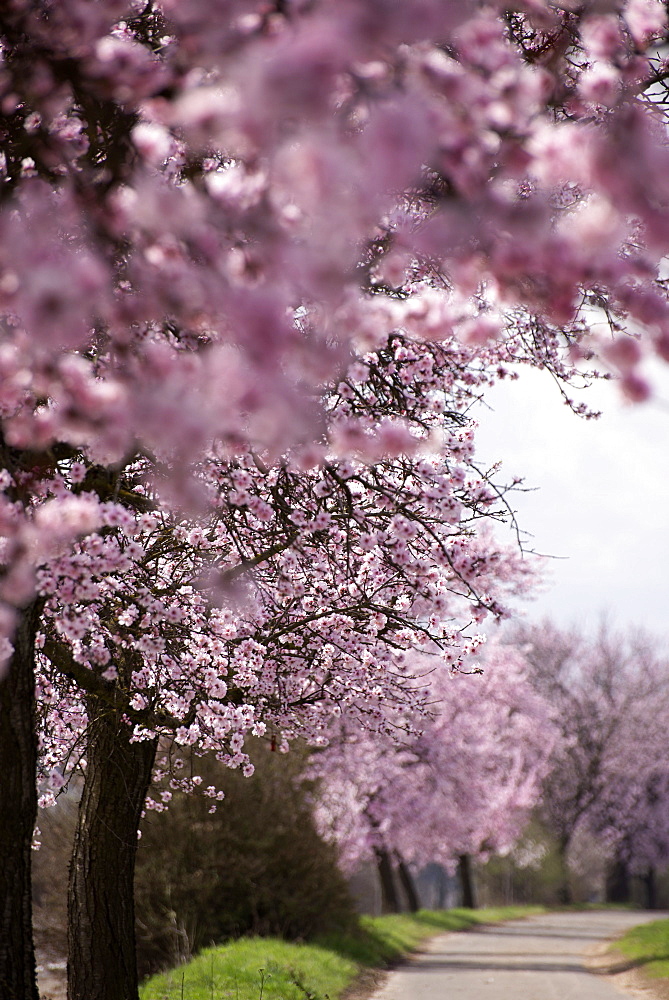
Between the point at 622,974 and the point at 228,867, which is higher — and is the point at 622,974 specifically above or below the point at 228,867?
below

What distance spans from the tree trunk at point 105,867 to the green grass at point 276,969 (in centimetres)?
230

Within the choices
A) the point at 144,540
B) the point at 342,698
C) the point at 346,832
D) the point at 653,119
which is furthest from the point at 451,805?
the point at 653,119

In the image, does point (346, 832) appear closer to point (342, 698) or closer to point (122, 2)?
point (342, 698)

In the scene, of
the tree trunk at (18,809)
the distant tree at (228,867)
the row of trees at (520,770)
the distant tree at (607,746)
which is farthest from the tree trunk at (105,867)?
the distant tree at (607,746)

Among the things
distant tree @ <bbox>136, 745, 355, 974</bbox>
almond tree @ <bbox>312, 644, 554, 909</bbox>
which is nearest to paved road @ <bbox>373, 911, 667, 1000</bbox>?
distant tree @ <bbox>136, 745, 355, 974</bbox>

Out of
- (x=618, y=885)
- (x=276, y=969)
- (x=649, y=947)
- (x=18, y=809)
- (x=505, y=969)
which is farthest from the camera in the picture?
(x=618, y=885)

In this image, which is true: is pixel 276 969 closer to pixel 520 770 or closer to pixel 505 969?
pixel 505 969

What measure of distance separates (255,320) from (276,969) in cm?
1101

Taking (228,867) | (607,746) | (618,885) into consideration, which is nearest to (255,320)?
(228,867)

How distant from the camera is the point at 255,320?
103 inches

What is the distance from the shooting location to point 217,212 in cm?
302

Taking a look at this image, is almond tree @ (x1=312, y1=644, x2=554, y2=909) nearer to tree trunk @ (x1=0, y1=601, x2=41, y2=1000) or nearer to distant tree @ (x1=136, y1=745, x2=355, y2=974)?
distant tree @ (x1=136, y1=745, x2=355, y2=974)

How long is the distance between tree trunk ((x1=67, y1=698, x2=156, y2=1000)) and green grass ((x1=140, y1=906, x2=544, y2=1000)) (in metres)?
2.30

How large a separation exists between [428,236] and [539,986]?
1418 cm
